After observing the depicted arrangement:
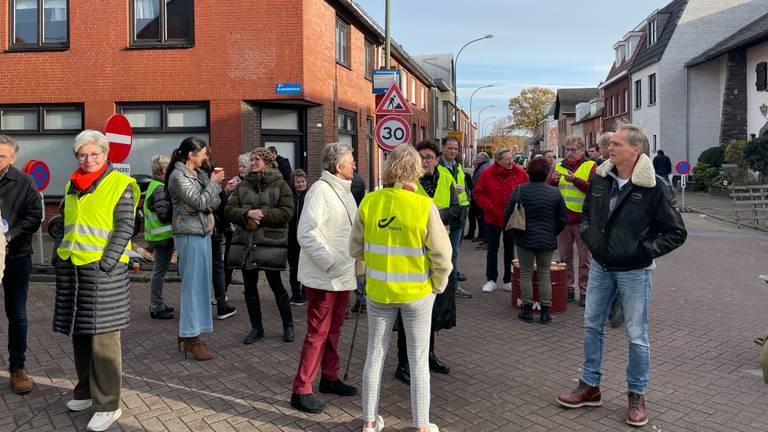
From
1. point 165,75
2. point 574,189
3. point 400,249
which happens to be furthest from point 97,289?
point 165,75

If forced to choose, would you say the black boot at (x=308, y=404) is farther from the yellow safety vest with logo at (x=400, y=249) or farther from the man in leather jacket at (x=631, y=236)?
the man in leather jacket at (x=631, y=236)

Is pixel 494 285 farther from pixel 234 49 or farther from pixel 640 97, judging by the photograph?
pixel 640 97

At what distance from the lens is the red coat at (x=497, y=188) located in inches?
337

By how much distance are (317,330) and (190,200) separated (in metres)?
1.78

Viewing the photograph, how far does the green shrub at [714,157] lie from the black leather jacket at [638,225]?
27565 millimetres

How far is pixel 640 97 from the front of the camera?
37688mm

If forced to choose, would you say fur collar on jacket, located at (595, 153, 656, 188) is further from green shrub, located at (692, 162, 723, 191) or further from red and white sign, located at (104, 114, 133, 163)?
green shrub, located at (692, 162, 723, 191)

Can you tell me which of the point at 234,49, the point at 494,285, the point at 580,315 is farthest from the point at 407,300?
the point at 234,49

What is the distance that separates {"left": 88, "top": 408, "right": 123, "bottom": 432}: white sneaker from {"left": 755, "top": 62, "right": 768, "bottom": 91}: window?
29613 mm

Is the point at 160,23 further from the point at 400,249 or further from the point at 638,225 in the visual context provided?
the point at 638,225

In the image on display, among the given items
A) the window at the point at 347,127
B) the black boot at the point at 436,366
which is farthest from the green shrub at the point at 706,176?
the black boot at the point at 436,366

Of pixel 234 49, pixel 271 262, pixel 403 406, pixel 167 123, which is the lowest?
pixel 403 406

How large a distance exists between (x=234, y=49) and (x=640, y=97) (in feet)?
98.0

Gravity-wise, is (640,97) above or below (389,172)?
above
